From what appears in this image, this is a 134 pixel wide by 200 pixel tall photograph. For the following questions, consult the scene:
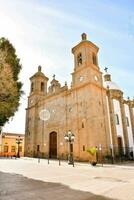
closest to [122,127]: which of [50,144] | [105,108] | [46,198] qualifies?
[105,108]

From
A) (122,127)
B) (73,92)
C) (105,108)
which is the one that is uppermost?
(73,92)

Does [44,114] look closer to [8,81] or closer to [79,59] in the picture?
[79,59]

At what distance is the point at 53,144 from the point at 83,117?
8.08 metres

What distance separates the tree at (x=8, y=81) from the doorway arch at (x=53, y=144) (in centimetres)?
1800

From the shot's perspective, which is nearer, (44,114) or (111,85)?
(111,85)

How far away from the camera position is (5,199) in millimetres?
4949

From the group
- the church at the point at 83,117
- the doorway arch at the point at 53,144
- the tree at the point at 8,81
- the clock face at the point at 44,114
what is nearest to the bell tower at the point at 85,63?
the church at the point at 83,117

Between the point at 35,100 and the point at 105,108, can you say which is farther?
the point at 35,100

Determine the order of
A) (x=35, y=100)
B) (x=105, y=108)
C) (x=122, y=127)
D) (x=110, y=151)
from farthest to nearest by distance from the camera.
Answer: (x=35, y=100)
(x=122, y=127)
(x=105, y=108)
(x=110, y=151)

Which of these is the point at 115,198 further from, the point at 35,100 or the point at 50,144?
the point at 35,100

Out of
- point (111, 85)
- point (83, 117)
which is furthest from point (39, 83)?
point (83, 117)

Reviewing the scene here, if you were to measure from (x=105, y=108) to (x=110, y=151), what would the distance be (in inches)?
240

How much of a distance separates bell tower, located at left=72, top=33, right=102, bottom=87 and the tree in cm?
1482

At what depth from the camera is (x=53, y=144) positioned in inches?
1152
